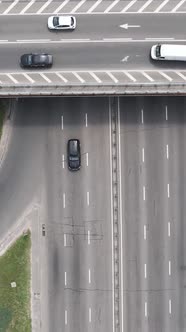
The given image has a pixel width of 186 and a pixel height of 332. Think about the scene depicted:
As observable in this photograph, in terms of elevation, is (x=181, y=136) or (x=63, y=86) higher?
(x=63, y=86)

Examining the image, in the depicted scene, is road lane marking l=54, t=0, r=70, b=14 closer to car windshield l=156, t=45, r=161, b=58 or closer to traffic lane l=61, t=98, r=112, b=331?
traffic lane l=61, t=98, r=112, b=331

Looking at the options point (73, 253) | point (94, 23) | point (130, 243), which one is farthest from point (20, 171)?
point (94, 23)

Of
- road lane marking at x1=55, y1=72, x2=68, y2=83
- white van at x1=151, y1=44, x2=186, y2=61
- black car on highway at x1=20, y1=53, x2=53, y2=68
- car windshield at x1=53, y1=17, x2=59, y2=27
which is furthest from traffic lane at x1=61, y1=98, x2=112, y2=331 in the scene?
white van at x1=151, y1=44, x2=186, y2=61

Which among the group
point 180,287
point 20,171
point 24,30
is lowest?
point 180,287

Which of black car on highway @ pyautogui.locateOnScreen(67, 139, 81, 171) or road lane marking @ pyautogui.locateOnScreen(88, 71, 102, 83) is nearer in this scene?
road lane marking @ pyautogui.locateOnScreen(88, 71, 102, 83)

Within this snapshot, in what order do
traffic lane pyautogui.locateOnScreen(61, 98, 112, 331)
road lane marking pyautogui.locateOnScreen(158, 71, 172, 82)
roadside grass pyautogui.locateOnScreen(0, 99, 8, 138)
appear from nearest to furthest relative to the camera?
1. road lane marking pyautogui.locateOnScreen(158, 71, 172, 82)
2. roadside grass pyautogui.locateOnScreen(0, 99, 8, 138)
3. traffic lane pyautogui.locateOnScreen(61, 98, 112, 331)

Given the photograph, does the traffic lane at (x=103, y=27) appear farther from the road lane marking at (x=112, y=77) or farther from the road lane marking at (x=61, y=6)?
the road lane marking at (x=112, y=77)

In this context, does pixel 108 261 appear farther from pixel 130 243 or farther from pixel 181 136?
pixel 181 136
